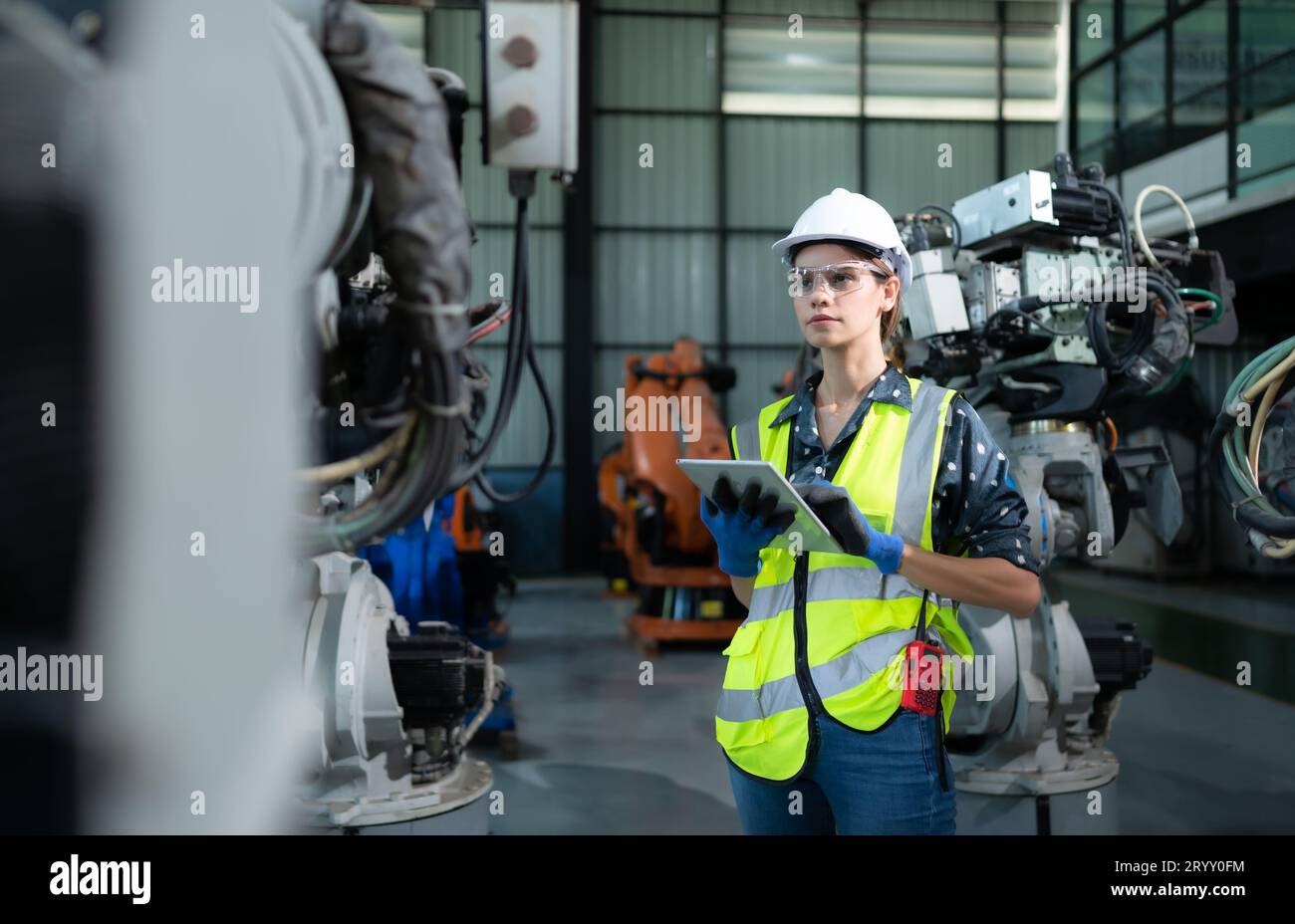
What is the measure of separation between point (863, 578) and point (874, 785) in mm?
299

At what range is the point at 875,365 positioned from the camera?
4.74 feet

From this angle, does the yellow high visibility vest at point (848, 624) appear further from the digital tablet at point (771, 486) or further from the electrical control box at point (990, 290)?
the electrical control box at point (990, 290)

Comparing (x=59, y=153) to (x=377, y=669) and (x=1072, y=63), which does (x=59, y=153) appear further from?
(x=1072, y=63)

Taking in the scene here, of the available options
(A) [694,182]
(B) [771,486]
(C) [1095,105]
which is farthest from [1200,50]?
(B) [771,486]

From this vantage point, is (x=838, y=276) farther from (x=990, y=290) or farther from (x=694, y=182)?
(x=694, y=182)

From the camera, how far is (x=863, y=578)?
1368mm

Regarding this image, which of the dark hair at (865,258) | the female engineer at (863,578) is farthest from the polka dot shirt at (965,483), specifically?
the dark hair at (865,258)

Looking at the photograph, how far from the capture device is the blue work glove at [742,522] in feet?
4.17

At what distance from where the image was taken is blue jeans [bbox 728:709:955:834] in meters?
1.31

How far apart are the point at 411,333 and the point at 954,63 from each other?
9492 millimetres

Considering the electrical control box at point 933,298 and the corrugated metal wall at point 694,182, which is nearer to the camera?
the electrical control box at point 933,298

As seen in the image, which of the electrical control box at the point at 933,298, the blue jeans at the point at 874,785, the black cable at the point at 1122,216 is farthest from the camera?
the electrical control box at the point at 933,298

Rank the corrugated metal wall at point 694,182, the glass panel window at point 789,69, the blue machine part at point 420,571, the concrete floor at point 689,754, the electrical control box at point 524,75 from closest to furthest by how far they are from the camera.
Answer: the electrical control box at point 524,75
the concrete floor at point 689,754
the blue machine part at point 420,571
the glass panel window at point 789,69
the corrugated metal wall at point 694,182
